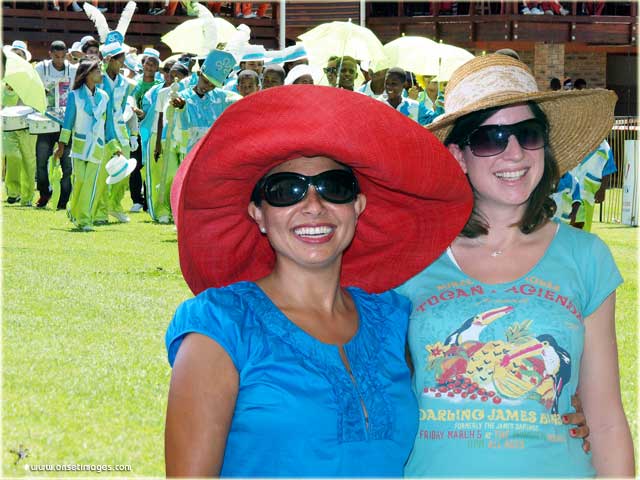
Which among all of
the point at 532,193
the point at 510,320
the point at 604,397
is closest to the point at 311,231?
the point at 510,320

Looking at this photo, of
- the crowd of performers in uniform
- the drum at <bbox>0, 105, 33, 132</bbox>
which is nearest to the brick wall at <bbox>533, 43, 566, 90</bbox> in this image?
the crowd of performers in uniform

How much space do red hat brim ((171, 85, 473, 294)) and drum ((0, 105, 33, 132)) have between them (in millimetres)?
13860

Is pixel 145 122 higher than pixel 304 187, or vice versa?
pixel 304 187

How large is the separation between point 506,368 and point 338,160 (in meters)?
0.64

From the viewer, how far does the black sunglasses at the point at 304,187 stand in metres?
2.72

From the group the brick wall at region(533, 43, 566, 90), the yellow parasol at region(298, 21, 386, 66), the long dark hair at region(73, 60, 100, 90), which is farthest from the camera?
the brick wall at region(533, 43, 566, 90)

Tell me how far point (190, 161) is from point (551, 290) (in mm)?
941

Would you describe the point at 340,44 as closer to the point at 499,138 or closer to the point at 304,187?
the point at 499,138

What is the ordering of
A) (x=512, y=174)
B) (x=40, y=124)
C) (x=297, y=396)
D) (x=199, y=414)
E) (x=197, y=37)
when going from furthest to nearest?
1. (x=197, y=37)
2. (x=40, y=124)
3. (x=512, y=174)
4. (x=297, y=396)
5. (x=199, y=414)

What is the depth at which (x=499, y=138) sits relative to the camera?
9.82 feet

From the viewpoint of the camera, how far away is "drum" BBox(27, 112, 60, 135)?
54.6 ft

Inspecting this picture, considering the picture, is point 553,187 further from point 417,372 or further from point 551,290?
point 417,372

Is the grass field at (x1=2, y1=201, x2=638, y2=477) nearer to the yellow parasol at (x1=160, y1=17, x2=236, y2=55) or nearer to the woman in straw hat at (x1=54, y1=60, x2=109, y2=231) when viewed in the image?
the woman in straw hat at (x1=54, y1=60, x2=109, y2=231)

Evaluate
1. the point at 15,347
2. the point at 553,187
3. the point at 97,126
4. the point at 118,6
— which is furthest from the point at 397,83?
the point at 118,6
